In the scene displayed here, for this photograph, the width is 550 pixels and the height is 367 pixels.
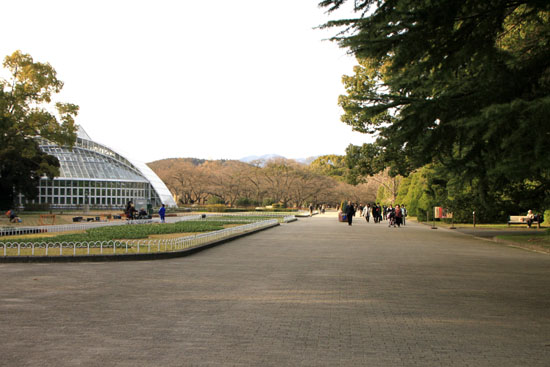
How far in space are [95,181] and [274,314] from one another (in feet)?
209

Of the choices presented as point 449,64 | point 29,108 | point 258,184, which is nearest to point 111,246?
point 449,64

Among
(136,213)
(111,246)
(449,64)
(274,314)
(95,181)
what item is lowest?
(274,314)

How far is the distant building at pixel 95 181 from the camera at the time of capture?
6488 centimetres

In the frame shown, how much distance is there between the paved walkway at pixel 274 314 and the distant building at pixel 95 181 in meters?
54.6

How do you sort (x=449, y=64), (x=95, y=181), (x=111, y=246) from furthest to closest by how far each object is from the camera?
(x=95, y=181)
(x=111, y=246)
(x=449, y=64)

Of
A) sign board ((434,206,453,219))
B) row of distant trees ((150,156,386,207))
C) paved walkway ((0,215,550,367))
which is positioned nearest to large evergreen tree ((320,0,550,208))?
paved walkway ((0,215,550,367))

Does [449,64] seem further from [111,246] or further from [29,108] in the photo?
[29,108]

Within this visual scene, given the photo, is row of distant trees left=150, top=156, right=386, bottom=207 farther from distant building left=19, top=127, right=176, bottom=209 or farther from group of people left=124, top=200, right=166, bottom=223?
group of people left=124, top=200, right=166, bottom=223

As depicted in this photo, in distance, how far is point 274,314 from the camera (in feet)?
23.3

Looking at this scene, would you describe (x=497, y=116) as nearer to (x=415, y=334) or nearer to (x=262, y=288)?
(x=415, y=334)

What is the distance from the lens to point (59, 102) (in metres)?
33.9

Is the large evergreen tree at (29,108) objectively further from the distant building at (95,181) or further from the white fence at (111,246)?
the distant building at (95,181)

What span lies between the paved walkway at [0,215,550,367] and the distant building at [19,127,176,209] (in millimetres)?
54582

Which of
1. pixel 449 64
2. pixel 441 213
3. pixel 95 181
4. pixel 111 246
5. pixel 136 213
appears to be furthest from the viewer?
pixel 95 181
